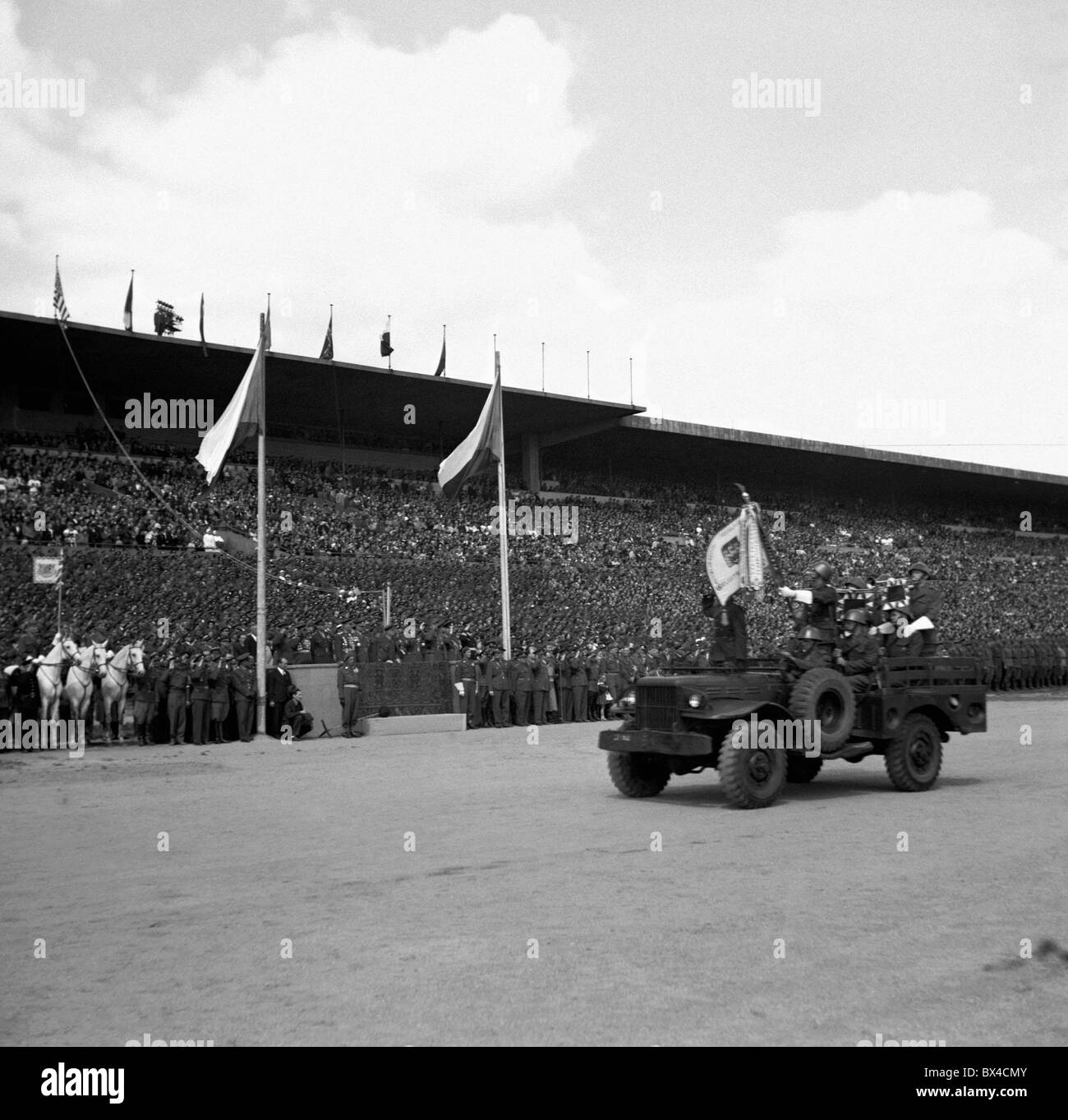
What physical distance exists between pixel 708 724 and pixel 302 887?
535cm

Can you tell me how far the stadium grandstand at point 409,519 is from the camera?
93.1 feet

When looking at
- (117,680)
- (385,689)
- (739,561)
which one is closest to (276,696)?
(385,689)

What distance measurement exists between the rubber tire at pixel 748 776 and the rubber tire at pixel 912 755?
1630 millimetres

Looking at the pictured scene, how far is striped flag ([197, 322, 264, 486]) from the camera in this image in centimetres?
2198

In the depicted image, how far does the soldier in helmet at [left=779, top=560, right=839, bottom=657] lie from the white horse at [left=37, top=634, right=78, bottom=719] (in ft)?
38.3

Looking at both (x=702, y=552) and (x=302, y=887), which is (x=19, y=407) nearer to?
(x=702, y=552)

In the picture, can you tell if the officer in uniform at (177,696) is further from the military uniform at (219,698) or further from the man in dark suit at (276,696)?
the man in dark suit at (276,696)

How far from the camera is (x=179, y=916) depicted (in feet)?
24.0

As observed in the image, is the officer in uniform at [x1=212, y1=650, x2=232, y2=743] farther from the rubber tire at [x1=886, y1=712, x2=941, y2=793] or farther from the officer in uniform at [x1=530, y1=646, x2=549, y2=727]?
the rubber tire at [x1=886, y1=712, x2=941, y2=793]

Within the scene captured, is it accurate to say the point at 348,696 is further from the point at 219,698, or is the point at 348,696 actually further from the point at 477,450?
the point at 477,450

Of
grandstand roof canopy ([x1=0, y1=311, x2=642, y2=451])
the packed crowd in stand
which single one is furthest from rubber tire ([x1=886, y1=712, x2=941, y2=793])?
grandstand roof canopy ([x1=0, y1=311, x2=642, y2=451])

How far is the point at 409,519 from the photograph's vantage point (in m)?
38.2
